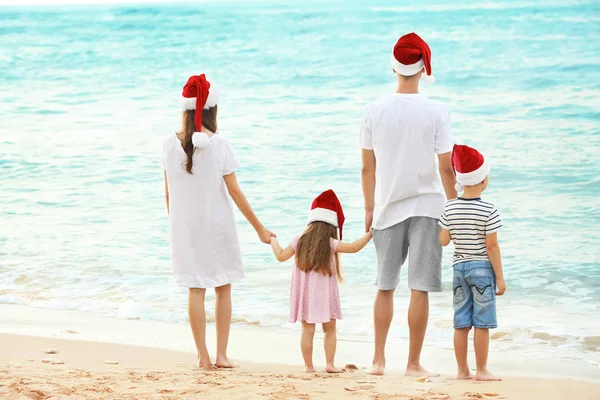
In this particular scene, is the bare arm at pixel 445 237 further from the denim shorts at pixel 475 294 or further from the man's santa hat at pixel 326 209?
the man's santa hat at pixel 326 209

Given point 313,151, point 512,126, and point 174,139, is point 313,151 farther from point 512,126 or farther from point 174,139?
point 174,139

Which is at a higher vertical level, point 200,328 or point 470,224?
point 470,224

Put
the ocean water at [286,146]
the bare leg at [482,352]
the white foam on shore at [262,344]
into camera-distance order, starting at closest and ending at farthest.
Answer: the bare leg at [482,352], the white foam on shore at [262,344], the ocean water at [286,146]

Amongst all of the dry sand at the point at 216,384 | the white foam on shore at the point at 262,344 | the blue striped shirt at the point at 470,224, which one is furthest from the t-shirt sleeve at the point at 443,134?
the white foam on shore at the point at 262,344

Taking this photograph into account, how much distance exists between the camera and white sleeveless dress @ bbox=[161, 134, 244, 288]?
4262 millimetres

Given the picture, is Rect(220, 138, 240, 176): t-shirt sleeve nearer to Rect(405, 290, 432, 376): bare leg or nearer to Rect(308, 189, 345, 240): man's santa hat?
Rect(308, 189, 345, 240): man's santa hat

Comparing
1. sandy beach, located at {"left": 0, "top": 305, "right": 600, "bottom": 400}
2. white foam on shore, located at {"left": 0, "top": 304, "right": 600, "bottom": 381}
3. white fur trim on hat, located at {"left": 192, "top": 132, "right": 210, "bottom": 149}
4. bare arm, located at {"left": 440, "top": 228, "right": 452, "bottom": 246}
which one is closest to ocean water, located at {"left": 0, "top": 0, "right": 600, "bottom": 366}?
white foam on shore, located at {"left": 0, "top": 304, "right": 600, "bottom": 381}

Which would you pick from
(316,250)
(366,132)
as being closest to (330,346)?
(316,250)

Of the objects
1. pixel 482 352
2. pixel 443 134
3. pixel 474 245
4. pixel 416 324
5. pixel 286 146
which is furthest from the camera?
pixel 286 146

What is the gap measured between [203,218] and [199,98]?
57 centimetres

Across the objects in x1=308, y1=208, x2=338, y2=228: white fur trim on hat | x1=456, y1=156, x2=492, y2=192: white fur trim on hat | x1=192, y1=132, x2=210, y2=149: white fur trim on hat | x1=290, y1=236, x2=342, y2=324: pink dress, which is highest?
x1=192, y1=132, x2=210, y2=149: white fur trim on hat

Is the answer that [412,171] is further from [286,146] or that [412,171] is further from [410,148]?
[286,146]

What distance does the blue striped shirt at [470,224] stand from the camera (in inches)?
153

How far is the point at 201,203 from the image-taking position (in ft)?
14.1
